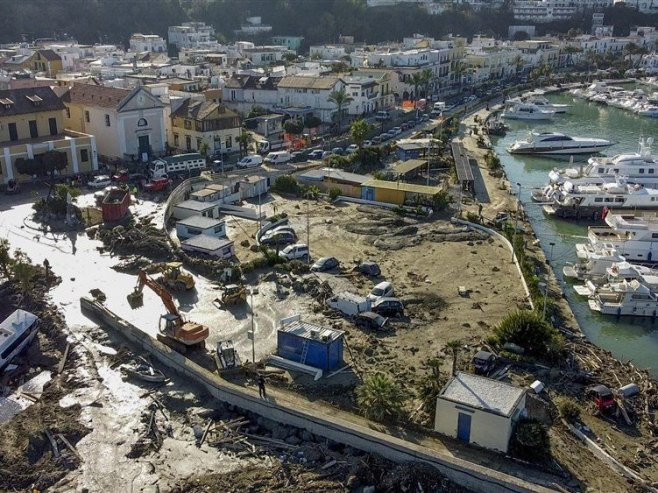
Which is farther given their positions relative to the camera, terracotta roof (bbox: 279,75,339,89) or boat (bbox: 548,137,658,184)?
terracotta roof (bbox: 279,75,339,89)

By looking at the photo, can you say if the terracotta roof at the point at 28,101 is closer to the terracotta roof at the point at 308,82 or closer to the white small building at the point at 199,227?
the white small building at the point at 199,227

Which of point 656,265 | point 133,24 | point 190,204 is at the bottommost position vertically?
point 656,265

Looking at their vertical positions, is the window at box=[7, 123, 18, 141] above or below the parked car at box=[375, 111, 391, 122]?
above

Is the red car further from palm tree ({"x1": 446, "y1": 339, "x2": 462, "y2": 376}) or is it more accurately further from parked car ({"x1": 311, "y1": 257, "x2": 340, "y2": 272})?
palm tree ({"x1": 446, "y1": 339, "x2": 462, "y2": 376})

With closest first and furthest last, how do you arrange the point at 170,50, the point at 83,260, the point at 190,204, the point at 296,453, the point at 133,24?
1. the point at 296,453
2. the point at 83,260
3. the point at 190,204
4. the point at 170,50
5. the point at 133,24

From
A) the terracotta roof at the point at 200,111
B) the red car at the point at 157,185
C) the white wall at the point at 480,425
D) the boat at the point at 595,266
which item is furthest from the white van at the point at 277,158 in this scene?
the white wall at the point at 480,425

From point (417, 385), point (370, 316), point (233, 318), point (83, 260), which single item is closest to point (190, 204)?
point (83, 260)

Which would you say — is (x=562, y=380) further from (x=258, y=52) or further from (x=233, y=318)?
(x=258, y=52)

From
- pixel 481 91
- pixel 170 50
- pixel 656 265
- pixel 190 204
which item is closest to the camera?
pixel 656 265

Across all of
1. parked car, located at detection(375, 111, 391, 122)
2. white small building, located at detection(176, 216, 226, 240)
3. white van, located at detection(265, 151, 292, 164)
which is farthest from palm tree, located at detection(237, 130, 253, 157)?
parked car, located at detection(375, 111, 391, 122)
